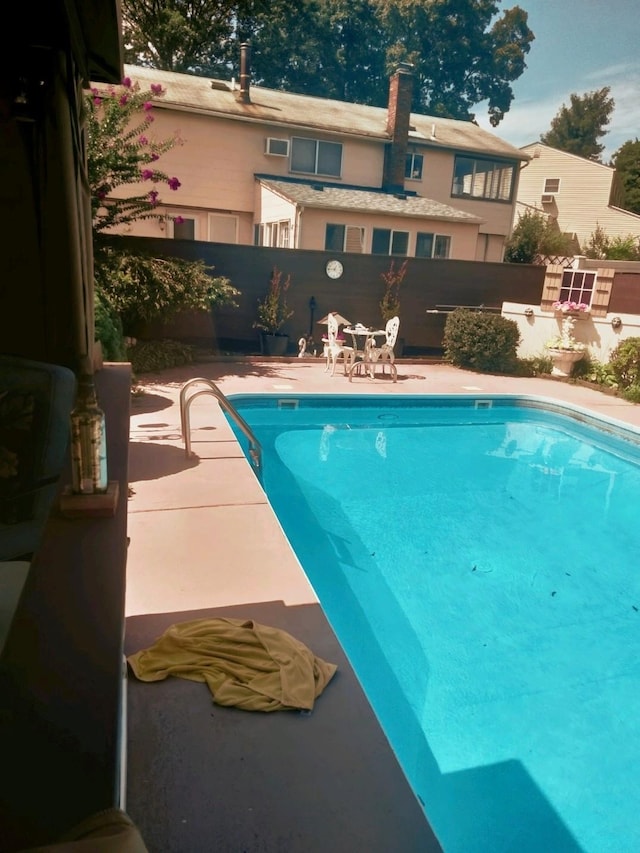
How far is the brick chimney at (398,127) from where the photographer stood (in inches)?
658

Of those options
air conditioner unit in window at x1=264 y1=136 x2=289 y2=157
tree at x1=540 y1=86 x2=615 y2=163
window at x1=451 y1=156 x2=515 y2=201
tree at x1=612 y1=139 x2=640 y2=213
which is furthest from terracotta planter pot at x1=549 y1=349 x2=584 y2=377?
tree at x1=540 y1=86 x2=615 y2=163

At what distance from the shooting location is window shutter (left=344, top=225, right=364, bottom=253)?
1512 cm

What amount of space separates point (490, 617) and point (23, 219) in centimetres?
364

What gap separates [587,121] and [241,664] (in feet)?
156

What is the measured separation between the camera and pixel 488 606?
4.19m

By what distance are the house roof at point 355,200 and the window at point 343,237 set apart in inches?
21.1

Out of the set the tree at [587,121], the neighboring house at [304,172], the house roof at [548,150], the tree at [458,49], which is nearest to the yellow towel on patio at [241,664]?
the neighboring house at [304,172]

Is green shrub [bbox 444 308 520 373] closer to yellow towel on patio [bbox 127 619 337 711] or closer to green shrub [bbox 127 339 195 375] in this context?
green shrub [bbox 127 339 195 375]

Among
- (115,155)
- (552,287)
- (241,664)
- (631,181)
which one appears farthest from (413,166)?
(241,664)

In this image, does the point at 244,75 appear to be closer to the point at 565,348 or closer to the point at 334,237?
the point at 334,237

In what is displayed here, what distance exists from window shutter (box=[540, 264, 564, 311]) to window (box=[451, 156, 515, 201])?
8.77 m

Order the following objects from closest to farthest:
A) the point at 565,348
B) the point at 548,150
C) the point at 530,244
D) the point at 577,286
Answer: the point at 565,348 < the point at 577,286 < the point at 530,244 < the point at 548,150

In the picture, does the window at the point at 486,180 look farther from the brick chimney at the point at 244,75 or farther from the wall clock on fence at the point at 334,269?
the wall clock on fence at the point at 334,269

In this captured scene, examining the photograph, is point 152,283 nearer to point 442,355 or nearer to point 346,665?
point 442,355
